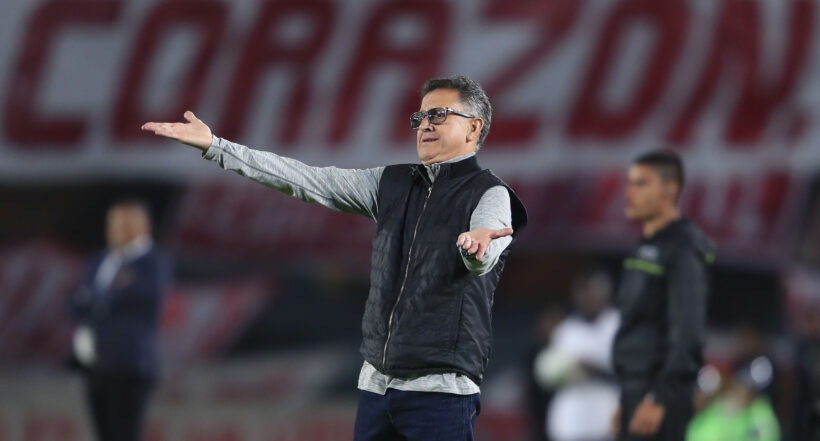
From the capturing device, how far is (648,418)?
4.23 metres

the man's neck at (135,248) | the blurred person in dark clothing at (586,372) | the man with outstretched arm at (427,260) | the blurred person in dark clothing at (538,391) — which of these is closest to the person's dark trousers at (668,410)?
the man with outstretched arm at (427,260)

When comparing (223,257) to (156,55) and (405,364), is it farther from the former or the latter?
(405,364)

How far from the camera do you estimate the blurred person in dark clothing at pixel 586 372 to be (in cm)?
689

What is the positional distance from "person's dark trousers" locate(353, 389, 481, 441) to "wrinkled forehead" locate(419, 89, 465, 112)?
75 cm

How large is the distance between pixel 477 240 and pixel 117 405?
3.66 meters

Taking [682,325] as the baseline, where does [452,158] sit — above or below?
above

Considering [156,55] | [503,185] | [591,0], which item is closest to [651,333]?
[503,185]

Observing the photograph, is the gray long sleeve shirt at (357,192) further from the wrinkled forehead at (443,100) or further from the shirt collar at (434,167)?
the wrinkled forehead at (443,100)

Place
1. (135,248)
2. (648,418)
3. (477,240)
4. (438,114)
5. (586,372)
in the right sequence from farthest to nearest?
(586,372)
(135,248)
(648,418)
(438,114)
(477,240)

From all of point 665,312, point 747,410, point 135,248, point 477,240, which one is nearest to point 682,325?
point 665,312

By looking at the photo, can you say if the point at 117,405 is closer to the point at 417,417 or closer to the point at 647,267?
the point at 647,267

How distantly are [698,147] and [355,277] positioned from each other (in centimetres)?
286

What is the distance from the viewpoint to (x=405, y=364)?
2.97 metres

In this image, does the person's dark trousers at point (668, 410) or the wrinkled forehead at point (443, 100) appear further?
the person's dark trousers at point (668, 410)
